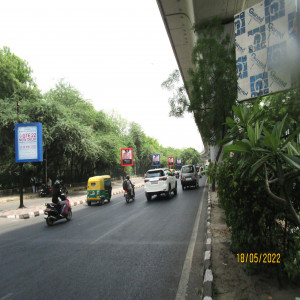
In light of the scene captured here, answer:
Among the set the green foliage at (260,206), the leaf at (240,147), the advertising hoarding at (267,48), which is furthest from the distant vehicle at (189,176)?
the leaf at (240,147)

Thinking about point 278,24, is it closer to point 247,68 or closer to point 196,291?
point 247,68

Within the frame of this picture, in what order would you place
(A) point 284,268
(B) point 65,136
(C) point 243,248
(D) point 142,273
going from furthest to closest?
(B) point 65,136 < (D) point 142,273 < (C) point 243,248 < (A) point 284,268

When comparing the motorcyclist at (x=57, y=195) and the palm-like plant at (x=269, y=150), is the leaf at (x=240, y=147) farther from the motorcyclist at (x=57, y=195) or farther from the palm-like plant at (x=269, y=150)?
the motorcyclist at (x=57, y=195)

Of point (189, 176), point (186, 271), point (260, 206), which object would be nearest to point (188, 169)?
point (189, 176)

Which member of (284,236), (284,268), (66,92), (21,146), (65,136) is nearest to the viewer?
(284,268)

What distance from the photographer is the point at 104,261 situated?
5074 millimetres

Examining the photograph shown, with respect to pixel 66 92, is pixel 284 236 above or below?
below

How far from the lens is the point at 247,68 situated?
14.9ft

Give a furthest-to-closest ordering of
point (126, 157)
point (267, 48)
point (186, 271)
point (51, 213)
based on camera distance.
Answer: point (126, 157) → point (51, 213) → point (186, 271) → point (267, 48)

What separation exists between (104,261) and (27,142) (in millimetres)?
11930

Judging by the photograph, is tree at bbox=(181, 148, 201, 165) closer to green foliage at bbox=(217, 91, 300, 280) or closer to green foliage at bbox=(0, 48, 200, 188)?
green foliage at bbox=(0, 48, 200, 188)

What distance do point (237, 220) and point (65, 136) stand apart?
20.8m

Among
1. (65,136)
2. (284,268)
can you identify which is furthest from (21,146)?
(284,268)

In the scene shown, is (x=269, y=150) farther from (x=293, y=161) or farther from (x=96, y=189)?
(x=96, y=189)
